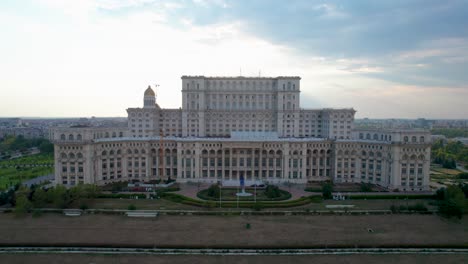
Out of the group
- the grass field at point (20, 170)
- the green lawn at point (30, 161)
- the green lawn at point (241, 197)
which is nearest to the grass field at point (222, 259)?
the green lawn at point (241, 197)

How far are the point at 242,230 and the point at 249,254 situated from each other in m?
7.38

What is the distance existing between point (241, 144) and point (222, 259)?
44753 mm

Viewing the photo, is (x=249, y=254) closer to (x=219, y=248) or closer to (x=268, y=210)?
(x=219, y=248)

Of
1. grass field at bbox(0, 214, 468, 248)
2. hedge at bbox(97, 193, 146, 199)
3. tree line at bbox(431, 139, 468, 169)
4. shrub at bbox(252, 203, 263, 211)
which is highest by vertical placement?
tree line at bbox(431, 139, 468, 169)

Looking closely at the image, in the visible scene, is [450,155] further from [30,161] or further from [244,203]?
[30,161]

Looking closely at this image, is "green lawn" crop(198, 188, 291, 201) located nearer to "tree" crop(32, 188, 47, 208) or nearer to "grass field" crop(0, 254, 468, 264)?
"grass field" crop(0, 254, 468, 264)

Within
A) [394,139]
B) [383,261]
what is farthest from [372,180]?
[383,261]

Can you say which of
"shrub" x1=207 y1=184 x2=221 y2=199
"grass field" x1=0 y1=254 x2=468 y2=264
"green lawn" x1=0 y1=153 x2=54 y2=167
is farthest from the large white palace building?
"green lawn" x1=0 y1=153 x2=54 y2=167

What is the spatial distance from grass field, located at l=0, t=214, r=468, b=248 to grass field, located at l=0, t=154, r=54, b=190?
112 ft

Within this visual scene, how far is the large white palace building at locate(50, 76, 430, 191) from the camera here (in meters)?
74.5

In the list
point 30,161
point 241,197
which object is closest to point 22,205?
point 241,197

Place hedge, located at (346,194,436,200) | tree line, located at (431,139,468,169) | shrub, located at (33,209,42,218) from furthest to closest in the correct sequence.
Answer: tree line, located at (431,139,468,169), hedge, located at (346,194,436,200), shrub, located at (33,209,42,218)

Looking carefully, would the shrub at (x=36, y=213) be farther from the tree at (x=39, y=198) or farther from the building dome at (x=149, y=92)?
the building dome at (x=149, y=92)

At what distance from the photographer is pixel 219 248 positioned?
41281 millimetres
